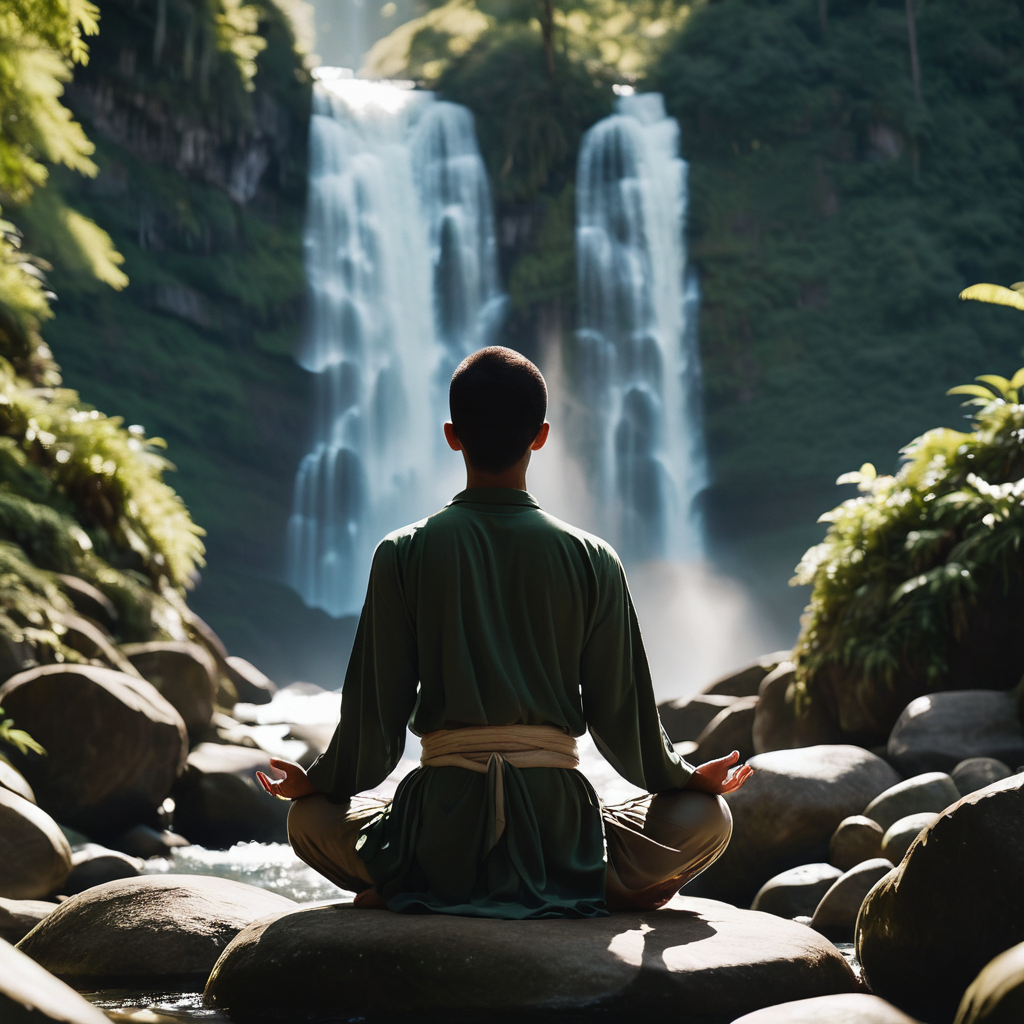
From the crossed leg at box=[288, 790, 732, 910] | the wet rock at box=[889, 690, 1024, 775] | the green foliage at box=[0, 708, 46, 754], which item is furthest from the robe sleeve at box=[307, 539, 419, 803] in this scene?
the wet rock at box=[889, 690, 1024, 775]

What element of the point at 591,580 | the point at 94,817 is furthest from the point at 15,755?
the point at 591,580

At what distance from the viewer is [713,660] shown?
90.3 feet

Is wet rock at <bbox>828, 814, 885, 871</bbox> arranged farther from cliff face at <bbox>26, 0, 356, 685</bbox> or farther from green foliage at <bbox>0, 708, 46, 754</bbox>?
cliff face at <bbox>26, 0, 356, 685</bbox>

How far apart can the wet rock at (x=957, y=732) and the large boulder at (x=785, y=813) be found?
340 mm

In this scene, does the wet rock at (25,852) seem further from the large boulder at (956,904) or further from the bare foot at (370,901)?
the large boulder at (956,904)

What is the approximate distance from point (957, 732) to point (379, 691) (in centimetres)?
465

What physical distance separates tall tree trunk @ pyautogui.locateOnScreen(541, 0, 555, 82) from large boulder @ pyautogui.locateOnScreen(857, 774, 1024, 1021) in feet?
107

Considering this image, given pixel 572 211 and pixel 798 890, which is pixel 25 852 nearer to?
pixel 798 890

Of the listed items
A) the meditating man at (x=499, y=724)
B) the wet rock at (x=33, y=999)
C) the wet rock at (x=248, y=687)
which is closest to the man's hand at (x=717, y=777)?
the meditating man at (x=499, y=724)

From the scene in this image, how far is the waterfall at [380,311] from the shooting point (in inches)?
1136

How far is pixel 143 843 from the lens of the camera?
684 cm

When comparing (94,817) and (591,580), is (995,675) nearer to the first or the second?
A: (591,580)

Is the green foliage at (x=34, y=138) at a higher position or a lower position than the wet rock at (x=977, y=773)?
higher

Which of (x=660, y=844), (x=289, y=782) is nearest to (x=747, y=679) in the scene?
(x=660, y=844)
